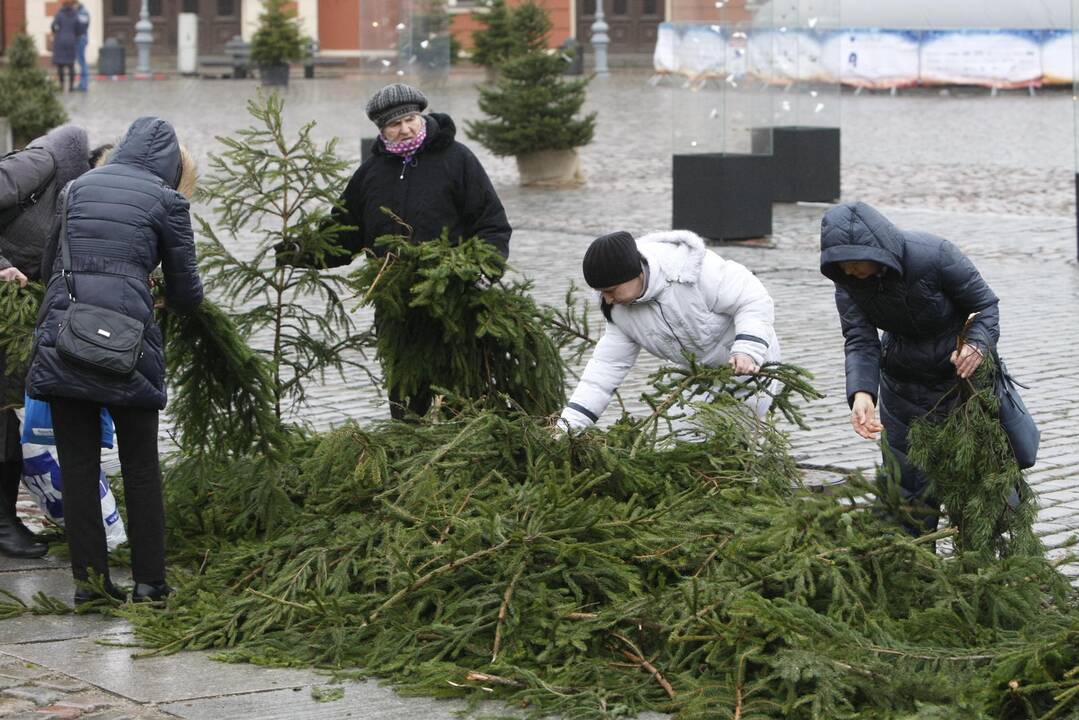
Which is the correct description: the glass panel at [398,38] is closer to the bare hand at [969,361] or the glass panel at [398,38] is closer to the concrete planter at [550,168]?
the concrete planter at [550,168]

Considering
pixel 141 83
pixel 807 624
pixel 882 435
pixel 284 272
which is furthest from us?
pixel 141 83

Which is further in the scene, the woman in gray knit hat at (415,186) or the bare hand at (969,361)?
the woman in gray knit hat at (415,186)

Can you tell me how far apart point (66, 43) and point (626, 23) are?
55.2ft

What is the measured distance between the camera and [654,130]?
2672 centimetres

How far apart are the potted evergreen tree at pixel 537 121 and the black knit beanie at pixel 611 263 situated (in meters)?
13.6

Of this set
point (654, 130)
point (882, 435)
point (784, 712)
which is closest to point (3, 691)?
point (784, 712)

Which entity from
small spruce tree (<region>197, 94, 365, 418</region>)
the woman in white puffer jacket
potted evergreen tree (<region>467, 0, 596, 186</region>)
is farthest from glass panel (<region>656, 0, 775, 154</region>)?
the woman in white puffer jacket

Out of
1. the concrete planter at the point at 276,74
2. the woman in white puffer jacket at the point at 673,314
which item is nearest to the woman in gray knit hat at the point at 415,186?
the woman in white puffer jacket at the point at 673,314

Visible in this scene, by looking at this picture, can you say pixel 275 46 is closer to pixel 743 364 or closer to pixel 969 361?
pixel 743 364

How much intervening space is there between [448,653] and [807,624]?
1.01 meters

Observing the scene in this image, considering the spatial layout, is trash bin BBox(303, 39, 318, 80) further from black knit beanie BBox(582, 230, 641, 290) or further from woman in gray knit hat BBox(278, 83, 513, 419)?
black knit beanie BBox(582, 230, 641, 290)

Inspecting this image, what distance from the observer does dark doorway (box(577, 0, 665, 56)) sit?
46781 mm

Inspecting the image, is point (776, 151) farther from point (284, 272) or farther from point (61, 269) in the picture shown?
point (61, 269)

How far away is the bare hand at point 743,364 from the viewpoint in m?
5.84
